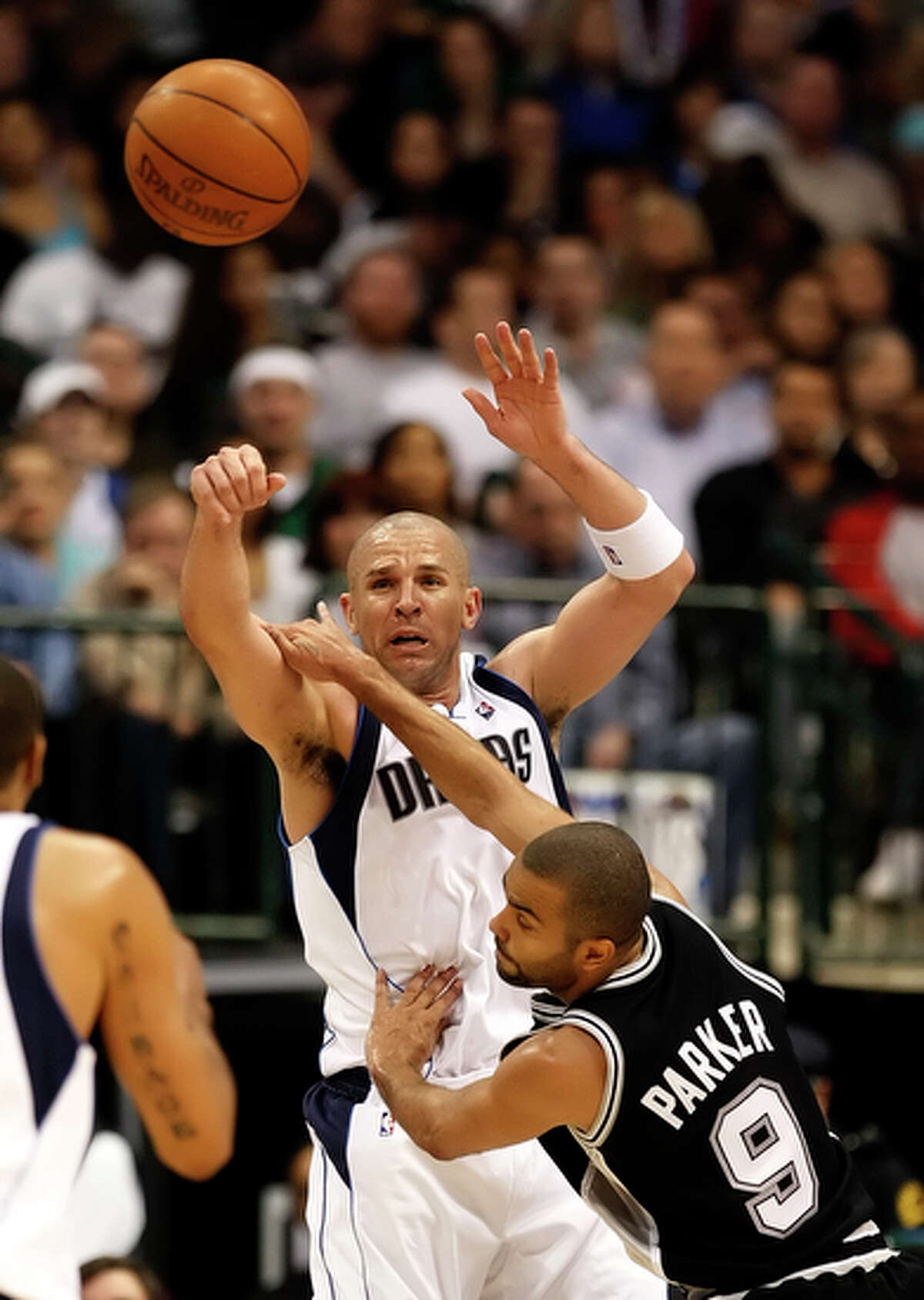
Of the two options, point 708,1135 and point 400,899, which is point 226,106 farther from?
point 708,1135

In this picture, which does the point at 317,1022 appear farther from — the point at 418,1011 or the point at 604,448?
the point at 418,1011

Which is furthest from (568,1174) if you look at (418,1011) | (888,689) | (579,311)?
(579,311)

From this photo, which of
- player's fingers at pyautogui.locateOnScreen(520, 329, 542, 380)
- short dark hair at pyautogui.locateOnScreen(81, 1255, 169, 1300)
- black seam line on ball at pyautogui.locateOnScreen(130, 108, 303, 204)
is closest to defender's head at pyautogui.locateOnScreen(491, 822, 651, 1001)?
player's fingers at pyautogui.locateOnScreen(520, 329, 542, 380)

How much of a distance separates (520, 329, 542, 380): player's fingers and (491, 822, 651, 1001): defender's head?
1.37m

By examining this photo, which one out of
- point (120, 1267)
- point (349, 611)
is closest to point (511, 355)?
point (349, 611)

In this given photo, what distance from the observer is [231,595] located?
4.60 metres

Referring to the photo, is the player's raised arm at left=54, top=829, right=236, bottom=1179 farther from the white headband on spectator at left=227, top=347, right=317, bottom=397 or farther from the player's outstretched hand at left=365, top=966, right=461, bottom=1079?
the white headband on spectator at left=227, top=347, right=317, bottom=397

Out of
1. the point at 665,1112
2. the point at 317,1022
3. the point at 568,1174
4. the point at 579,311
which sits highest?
the point at 579,311

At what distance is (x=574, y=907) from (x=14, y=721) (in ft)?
3.99

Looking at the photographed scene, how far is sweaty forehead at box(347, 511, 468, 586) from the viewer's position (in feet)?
16.0

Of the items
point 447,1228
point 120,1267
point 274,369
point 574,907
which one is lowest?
point 120,1267

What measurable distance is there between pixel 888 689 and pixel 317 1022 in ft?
9.23

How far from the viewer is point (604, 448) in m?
9.91

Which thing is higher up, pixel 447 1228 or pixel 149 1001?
pixel 149 1001
